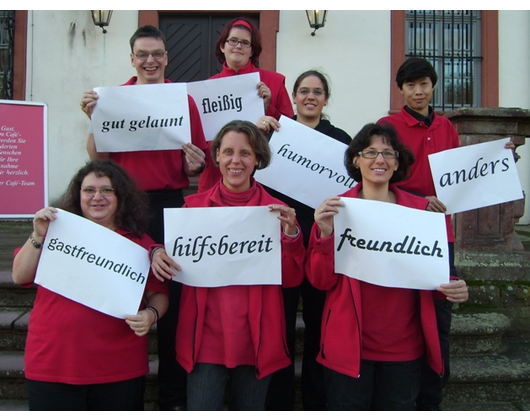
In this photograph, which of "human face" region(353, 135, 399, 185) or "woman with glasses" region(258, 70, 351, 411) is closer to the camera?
"human face" region(353, 135, 399, 185)

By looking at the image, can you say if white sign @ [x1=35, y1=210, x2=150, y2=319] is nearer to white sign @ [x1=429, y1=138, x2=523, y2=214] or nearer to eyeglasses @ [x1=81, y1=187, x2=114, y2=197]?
eyeglasses @ [x1=81, y1=187, x2=114, y2=197]

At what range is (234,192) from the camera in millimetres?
2260

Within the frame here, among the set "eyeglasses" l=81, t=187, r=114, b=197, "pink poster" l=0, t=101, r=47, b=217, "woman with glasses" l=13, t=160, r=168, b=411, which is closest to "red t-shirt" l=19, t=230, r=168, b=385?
"woman with glasses" l=13, t=160, r=168, b=411

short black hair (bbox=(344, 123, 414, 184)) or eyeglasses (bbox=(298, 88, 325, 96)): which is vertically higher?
eyeglasses (bbox=(298, 88, 325, 96))

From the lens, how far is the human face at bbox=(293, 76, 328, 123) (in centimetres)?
273

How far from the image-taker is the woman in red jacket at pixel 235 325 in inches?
81.9

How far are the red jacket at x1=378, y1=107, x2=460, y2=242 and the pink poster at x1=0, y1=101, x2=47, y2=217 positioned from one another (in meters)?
3.36

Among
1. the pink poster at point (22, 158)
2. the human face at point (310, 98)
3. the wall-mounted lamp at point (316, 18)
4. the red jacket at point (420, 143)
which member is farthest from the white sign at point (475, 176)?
the wall-mounted lamp at point (316, 18)

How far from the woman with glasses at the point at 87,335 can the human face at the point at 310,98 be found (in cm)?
113

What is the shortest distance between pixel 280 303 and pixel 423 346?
2.20 ft

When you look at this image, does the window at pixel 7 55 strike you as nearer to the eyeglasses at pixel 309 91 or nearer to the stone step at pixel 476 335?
the eyeglasses at pixel 309 91

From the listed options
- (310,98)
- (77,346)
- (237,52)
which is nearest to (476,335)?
(310,98)

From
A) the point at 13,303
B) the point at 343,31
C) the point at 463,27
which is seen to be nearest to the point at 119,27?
the point at 343,31

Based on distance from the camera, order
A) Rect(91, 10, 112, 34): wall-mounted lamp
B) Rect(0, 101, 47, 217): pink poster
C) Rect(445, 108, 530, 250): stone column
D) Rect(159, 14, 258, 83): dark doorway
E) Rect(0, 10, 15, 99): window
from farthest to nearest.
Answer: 1. Rect(159, 14, 258, 83): dark doorway
2. Rect(0, 10, 15, 99): window
3. Rect(91, 10, 112, 34): wall-mounted lamp
4. Rect(0, 101, 47, 217): pink poster
5. Rect(445, 108, 530, 250): stone column
